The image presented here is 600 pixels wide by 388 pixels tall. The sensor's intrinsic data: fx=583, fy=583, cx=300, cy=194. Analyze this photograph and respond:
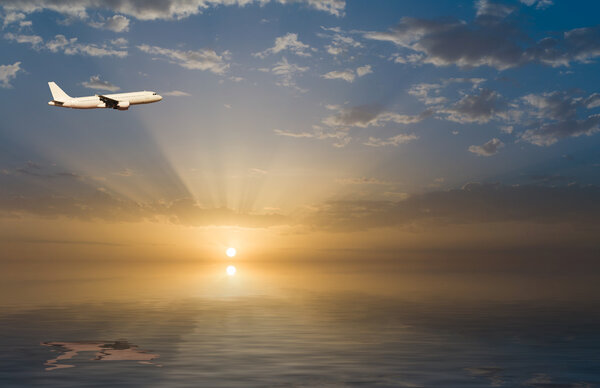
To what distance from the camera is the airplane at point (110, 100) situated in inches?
5369

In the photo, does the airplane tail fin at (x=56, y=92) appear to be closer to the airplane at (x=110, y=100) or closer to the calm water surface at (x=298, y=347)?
the airplane at (x=110, y=100)

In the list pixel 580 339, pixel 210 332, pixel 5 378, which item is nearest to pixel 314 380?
pixel 5 378

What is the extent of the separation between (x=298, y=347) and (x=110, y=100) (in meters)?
100

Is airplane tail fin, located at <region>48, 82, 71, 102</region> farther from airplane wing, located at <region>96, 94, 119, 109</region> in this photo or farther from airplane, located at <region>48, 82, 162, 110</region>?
airplane wing, located at <region>96, 94, 119, 109</region>

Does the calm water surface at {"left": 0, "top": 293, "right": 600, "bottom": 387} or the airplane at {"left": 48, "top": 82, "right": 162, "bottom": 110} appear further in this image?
the airplane at {"left": 48, "top": 82, "right": 162, "bottom": 110}

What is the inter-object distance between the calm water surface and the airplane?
60197 mm

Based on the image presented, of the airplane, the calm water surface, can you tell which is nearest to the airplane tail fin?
the airplane

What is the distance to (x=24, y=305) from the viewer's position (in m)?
102

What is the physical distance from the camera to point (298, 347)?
52.9m

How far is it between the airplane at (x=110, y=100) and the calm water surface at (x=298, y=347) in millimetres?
60197

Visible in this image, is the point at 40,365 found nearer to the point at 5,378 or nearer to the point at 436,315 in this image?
the point at 5,378

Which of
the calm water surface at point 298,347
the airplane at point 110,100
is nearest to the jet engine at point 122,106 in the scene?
the airplane at point 110,100

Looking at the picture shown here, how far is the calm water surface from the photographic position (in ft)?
128

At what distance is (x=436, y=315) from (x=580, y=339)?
1058 inches
